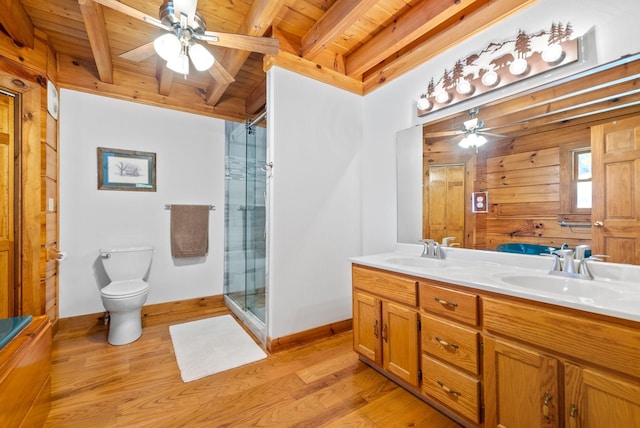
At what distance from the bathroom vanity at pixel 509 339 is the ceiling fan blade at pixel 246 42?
1.54 meters

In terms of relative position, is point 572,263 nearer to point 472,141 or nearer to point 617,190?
point 617,190

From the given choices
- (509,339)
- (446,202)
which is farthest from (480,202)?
(509,339)

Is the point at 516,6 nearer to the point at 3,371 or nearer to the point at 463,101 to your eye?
the point at 463,101

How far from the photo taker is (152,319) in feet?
9.29

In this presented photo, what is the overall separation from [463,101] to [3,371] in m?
2.76

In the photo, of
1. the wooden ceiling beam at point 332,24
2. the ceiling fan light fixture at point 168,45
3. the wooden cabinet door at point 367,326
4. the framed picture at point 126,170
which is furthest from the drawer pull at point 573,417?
the framed picture at point 126,170

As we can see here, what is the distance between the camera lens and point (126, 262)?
8.52ft

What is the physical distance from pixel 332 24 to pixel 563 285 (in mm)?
2138

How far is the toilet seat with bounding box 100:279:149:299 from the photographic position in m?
2.24

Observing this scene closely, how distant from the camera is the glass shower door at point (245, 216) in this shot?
9.11 ft

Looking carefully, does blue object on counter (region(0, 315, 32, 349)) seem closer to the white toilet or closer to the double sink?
the white toilet

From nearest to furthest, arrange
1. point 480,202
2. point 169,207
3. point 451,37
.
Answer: point 480,202
point 451,37
point 169,207

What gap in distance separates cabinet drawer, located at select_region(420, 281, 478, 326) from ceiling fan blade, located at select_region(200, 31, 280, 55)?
1.70m

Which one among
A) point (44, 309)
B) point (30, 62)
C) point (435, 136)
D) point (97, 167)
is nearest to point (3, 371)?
point (44, 309)
